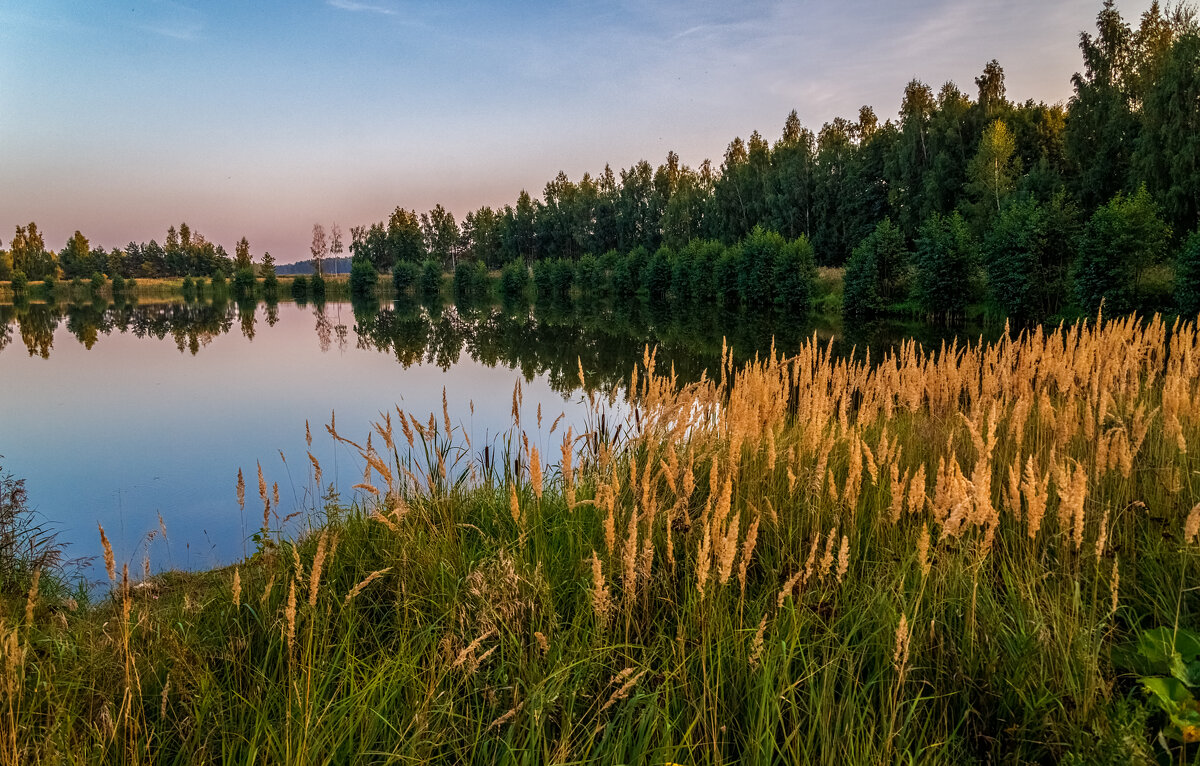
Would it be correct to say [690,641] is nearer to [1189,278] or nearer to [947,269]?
Result: [1189,278]

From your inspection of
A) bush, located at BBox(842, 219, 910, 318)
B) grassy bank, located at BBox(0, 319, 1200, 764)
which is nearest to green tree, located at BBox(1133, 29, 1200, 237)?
bush, located at BBox(842, 219, 910, 318)

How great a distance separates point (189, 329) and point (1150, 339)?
46493mm

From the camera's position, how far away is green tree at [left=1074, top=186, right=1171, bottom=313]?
85.7 ft

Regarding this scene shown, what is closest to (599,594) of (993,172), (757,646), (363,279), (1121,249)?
(757,646)

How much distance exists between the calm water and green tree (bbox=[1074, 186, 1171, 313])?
8371 mm

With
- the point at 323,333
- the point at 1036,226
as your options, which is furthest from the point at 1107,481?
the point at 323,333

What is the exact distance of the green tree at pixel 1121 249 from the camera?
26109mm

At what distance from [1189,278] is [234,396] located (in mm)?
32171

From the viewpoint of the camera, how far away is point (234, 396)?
17.9 meters

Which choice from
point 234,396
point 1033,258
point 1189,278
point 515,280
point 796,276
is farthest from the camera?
point 515,280

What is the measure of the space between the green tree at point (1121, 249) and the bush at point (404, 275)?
86.6 metres

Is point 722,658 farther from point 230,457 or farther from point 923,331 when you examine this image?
point 923,331

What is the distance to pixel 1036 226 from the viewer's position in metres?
30.7

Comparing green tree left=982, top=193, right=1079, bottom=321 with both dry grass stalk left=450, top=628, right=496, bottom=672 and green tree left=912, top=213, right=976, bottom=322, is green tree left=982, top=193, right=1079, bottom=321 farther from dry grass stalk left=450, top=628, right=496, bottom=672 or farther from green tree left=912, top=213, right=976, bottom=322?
dry grass stalk left=450, top=628, right=496, bottom=672
